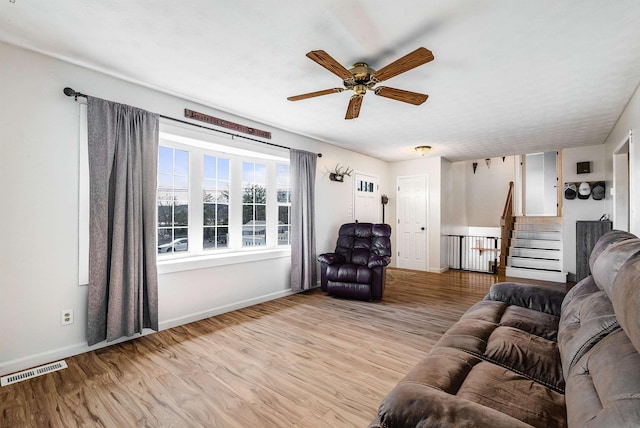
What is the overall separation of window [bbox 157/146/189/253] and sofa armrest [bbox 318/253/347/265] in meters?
1.92

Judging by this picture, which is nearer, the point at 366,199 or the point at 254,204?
the point at 254,204

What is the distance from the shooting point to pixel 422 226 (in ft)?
21.4

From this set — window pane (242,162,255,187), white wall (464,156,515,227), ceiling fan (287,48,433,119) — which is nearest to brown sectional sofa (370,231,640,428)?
ceiling fan (287,48,433,119)

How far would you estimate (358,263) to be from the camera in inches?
184

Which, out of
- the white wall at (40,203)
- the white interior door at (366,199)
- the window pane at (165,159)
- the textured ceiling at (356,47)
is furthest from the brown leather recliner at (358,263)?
the white wall at (40,203)

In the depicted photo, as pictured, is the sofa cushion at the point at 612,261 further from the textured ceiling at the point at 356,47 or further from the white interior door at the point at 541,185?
the white interior door at the point at 541,185

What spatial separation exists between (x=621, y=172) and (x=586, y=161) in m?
1.28

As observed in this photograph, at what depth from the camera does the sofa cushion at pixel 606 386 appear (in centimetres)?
74

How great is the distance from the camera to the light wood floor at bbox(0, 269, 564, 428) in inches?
71.9

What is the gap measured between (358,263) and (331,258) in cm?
48

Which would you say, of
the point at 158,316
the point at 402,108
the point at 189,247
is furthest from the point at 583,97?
the point at 158,316

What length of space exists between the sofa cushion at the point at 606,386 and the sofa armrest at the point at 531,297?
1.18 metres

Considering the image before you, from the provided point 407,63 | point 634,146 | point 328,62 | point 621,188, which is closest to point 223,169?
point 328,62

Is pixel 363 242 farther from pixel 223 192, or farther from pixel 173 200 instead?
pixel 173 200
